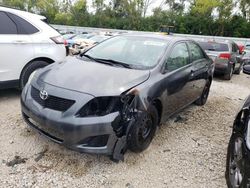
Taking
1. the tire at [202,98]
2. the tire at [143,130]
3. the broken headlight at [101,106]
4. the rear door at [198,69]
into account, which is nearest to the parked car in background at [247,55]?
the tire at [202,98]

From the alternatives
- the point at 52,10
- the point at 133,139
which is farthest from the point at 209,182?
the point at 52,10

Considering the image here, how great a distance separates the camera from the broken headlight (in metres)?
2.78

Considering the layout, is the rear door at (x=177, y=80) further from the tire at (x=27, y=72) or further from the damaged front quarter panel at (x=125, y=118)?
the tire at (x=27, y=72)

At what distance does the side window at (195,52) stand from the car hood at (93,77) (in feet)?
5.51

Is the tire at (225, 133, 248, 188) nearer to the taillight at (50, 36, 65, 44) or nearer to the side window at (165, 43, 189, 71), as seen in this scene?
the side window at (165, 43, 189, 71)

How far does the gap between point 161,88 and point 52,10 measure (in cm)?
4654

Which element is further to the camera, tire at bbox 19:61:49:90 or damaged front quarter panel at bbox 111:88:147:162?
tire at bbox 19:61:49:90

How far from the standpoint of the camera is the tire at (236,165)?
89.9 inches

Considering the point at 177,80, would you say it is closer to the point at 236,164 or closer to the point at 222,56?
the point at 236,164

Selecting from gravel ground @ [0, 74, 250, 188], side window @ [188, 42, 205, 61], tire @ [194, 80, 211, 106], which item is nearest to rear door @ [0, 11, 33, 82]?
gravel ground @ [0, 74, 250, 188]

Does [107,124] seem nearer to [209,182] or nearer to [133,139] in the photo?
[133,139]

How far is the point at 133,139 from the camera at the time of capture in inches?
121

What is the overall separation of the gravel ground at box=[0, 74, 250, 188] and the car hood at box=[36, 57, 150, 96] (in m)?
0.87

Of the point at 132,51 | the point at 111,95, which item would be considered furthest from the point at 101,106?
the point at 132,51
